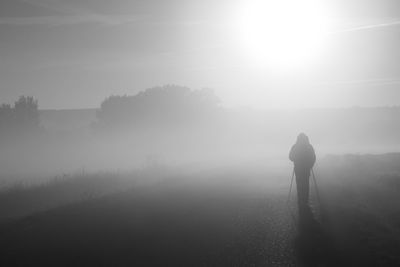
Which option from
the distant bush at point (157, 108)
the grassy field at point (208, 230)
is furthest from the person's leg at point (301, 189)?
the distant bush at point (157, 108)

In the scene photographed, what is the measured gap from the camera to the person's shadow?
8.12 m

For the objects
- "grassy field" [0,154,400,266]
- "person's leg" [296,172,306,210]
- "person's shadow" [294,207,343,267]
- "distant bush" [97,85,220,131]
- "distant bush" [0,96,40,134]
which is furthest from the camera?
"distant bush" [97,85,220,131]

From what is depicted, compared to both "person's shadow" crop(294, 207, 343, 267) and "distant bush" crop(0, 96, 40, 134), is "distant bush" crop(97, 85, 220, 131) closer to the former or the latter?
"distant bush" crop(0, 96, 40, 134)

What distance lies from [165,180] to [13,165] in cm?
3557

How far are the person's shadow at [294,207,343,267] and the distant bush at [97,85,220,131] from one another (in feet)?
167

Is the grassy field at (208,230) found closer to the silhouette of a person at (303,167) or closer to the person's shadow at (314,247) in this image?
the person's shadow at (314,247)

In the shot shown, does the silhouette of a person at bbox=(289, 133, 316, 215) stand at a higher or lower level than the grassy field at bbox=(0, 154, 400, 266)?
higher

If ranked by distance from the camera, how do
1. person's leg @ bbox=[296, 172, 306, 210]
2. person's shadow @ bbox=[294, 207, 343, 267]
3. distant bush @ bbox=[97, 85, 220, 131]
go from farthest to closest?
1. distant bush @ bbox=[97, 85, 220, 131]
2. person's leg @ bbox=[296, 172, 306, 210]
3. person's shadow @ bbox=[294, 207, 343, 267]

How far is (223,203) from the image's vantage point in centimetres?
1444

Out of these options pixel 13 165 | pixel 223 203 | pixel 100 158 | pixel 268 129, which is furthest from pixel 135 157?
pixel 268 129

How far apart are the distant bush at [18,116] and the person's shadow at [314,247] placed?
167 ft

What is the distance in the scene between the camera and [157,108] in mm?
63719

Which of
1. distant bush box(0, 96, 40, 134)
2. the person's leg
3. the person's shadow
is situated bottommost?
the person's shadow

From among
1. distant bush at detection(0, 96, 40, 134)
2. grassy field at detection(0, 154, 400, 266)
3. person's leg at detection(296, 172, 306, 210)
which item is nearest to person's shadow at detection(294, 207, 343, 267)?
grassy field at detection(0, 154, 400, 266)
